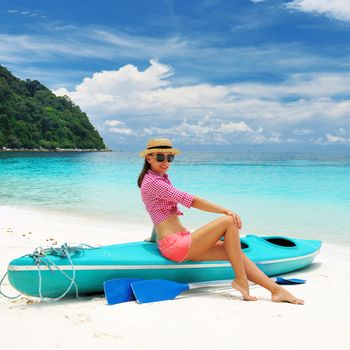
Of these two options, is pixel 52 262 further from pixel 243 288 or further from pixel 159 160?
pixel 243 288

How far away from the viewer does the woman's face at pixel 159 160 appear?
3.68 m

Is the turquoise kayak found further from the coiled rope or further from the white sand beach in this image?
the white sand beach

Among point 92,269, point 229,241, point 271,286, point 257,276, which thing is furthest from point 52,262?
point 271,286

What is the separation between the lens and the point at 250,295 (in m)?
3.59

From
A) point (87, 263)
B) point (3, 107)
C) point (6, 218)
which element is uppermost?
point (3, 107)

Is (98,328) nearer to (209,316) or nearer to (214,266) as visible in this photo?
(209,316)

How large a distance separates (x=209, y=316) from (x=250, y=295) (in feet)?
2.09

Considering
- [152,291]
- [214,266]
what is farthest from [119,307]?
[214,266]

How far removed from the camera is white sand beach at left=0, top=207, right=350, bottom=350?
2.64m

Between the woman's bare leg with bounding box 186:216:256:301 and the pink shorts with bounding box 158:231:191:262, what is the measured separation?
7cm

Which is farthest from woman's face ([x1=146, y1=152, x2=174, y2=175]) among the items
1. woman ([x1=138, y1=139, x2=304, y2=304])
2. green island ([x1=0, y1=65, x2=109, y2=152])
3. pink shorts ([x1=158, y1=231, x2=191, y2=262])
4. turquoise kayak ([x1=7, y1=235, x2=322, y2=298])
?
green island ([x1=0, y1=65, x2=109, y2=152])

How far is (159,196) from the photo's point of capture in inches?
142

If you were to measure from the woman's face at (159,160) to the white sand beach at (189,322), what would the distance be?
42.6 inches

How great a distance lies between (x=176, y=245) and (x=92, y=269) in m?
0.71
